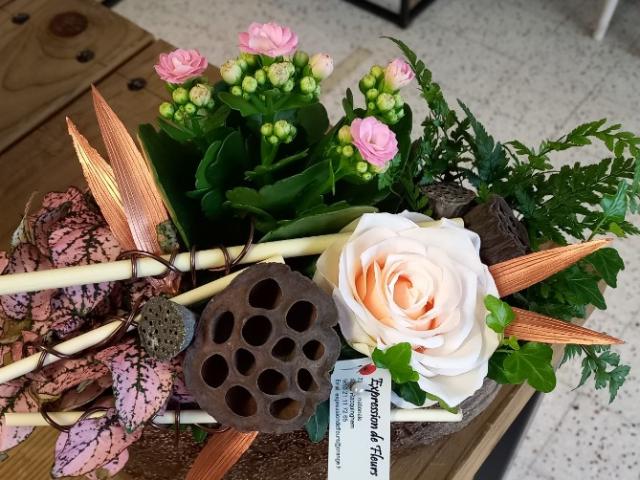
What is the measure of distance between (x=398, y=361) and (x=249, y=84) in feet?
0.90

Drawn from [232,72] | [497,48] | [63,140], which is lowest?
[497,48]

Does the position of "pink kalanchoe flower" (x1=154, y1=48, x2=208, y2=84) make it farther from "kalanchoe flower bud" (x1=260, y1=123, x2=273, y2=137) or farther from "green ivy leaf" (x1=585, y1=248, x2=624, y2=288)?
Result: "green ivy leaf" (x1=585, y1=248, x2=624, y2=288)

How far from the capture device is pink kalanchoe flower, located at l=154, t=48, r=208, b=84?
649 mm

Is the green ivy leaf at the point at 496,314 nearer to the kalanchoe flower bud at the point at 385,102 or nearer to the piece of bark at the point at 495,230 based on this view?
the piece of bark at the point at 495,230

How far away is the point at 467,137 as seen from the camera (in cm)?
77

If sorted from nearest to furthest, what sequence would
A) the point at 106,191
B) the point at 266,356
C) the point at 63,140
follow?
the point at 266,356
the point at 106,191
the point at 63,140

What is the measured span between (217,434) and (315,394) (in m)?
0.14

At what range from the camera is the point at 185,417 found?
0.66 metres

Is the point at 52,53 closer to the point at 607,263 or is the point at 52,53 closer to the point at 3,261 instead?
the point at 3,261

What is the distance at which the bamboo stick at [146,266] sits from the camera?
624 mm

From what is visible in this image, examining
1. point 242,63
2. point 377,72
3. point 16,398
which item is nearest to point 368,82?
point 377,72

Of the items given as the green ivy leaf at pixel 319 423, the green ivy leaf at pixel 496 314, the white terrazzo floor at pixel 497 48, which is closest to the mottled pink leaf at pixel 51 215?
the green ivy leaf at pixel 319 423

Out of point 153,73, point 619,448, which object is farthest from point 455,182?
point 619,448

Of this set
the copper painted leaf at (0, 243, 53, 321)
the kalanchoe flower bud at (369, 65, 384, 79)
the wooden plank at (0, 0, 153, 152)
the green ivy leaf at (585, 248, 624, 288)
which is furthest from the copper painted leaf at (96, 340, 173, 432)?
the wooden plank at (0, 0, 153, 152)
